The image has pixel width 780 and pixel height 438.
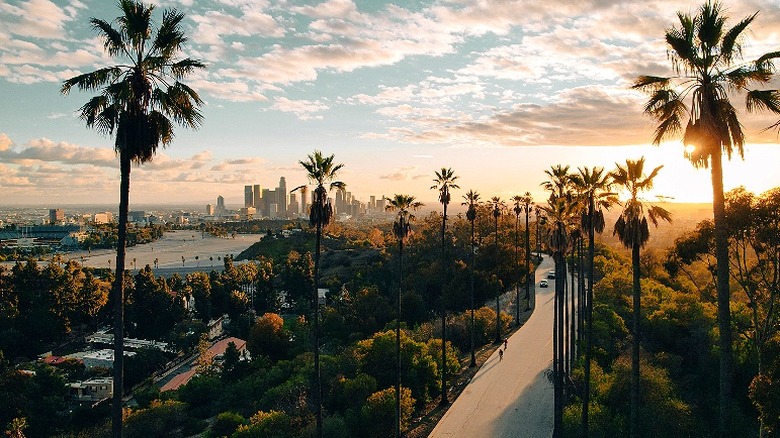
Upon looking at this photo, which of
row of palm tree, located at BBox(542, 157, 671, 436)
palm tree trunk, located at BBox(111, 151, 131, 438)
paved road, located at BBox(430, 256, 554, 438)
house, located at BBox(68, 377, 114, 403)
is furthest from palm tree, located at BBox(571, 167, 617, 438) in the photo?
house, located at BBox(68, 377, 114, 403)

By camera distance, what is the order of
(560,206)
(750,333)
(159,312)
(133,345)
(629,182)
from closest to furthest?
1. (629,182)
2. (560,206)
3. (750,333)
4. (133,345)
5. (159,312)

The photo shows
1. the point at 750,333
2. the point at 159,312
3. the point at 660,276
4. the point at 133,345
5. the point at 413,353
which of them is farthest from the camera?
the point at 159,312

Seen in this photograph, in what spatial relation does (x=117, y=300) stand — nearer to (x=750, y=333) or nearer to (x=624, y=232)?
(x=624, y=232)

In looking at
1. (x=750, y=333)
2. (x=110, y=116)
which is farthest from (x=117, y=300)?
(x=750, y=333)

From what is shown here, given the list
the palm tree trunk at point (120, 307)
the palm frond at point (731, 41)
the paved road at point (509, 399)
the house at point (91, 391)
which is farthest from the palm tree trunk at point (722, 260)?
the house at point (91, 391)

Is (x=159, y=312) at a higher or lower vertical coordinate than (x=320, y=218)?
lower

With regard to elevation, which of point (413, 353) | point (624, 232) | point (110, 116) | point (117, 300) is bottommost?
point (413, 353)

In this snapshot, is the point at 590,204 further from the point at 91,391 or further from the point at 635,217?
the point at 91,391

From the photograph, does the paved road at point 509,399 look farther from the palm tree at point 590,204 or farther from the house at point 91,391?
the house at point 91,391

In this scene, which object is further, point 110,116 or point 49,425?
point 49,425

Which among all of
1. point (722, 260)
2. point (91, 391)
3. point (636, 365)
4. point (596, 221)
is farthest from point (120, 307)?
point (91, 391)

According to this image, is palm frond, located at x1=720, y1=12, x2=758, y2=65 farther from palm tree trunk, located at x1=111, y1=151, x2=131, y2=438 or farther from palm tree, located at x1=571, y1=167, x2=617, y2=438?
palm tree trunk, located at x1=111, y1=151, x2=131, y2=438
